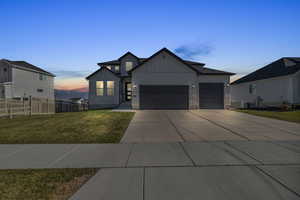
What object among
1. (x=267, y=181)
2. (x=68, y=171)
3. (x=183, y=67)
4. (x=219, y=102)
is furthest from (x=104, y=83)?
(x=267, y=181)

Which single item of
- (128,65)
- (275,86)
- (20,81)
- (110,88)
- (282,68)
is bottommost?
(110,88)

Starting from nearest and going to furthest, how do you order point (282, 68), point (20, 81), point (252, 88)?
point (282, 68)
point (20, 81)
point (252, 88)

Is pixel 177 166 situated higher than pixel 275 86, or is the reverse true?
pixel 275 86

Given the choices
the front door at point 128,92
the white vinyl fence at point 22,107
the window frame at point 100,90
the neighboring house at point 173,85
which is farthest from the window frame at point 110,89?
the white vinyl fence at point 22,107

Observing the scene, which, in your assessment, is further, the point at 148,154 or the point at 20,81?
the point at 20,81

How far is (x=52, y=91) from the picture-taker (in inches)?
1342

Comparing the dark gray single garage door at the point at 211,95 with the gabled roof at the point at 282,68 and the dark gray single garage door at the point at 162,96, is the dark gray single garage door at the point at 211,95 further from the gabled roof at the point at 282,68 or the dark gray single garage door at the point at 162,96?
the gabled roof at the point at 282,68

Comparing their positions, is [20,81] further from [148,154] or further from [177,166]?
[177,166]

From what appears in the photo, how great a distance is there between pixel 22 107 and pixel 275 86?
28829 millimetres

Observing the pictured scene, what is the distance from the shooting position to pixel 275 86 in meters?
22.6

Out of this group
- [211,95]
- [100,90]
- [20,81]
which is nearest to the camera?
[211,95]

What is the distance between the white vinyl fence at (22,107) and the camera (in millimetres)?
14062

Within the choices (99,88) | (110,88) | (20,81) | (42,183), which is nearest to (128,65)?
(110,88)

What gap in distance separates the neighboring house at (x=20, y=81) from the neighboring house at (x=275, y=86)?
3251 cm
